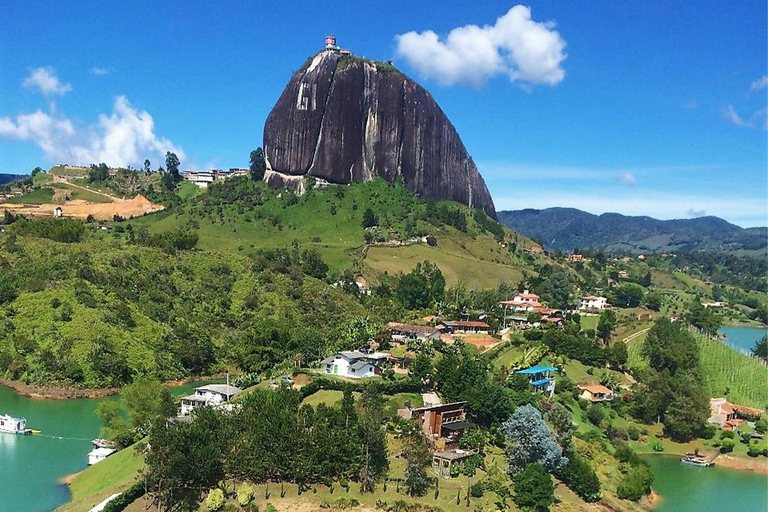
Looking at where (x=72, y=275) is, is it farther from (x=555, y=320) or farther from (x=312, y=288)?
(x=555, y=320)

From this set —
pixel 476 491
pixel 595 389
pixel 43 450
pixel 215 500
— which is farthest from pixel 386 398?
pixel 595 389

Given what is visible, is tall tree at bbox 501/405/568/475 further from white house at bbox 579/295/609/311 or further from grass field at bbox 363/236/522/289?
grass field at bbox 363/236/522/289

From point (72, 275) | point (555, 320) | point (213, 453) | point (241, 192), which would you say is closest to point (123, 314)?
point (72, 275)

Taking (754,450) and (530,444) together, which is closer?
(530,444)

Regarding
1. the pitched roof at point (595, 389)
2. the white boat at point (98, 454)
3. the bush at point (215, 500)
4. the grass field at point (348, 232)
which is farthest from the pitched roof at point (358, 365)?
the grass field at point (348, 232)

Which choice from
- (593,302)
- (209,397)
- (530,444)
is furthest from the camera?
(593,302)

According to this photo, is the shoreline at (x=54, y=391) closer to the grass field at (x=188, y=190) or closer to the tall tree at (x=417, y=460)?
the tall tree at (x=417, y=460)

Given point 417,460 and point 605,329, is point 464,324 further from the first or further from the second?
point 417,460
